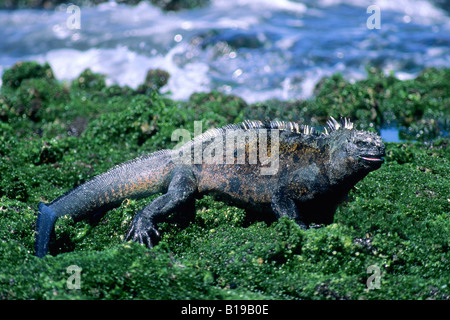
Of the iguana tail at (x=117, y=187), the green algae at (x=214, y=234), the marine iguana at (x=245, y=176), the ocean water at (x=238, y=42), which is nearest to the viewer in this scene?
the green algae at (x=214, y=234)

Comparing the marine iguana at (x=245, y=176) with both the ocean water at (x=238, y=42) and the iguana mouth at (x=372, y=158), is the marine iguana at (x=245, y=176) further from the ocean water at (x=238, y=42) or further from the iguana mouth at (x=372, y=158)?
the ocean water at (x=238, y=42)

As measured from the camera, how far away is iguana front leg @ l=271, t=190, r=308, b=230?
4684mm

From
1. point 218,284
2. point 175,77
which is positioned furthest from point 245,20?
point 218,284

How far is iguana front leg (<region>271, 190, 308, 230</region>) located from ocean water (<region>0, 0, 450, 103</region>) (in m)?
6.97

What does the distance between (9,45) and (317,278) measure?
50.5 feet

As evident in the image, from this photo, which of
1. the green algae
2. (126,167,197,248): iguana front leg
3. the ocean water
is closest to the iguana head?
the green algae

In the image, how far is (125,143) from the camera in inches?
281

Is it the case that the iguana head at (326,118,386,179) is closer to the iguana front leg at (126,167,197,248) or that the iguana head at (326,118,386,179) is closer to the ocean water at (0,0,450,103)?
the iguana front leg at (126,167,197,248)

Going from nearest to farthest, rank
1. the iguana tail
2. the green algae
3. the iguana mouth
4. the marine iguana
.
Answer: the green algae → the iguana mouth → the marine iguana → the iguana tail

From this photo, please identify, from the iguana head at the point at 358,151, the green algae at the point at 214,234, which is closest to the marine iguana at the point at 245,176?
the iguana head at the point at 358,151

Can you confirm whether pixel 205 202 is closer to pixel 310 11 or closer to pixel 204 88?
pixel 204 88

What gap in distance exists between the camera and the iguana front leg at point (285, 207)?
468cm

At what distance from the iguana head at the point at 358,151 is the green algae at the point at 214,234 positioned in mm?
340

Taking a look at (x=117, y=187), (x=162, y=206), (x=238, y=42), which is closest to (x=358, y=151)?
(x=162, y=206)
